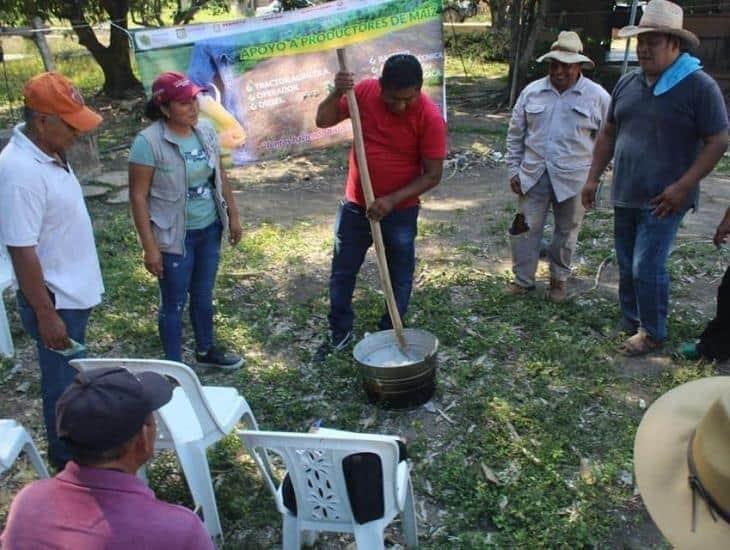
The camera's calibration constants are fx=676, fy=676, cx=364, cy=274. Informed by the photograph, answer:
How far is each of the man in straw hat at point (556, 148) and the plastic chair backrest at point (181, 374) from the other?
2974mm

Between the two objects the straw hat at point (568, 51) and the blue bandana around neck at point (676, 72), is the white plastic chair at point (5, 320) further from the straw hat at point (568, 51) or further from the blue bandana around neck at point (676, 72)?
the blue bandana around neck at point (676, 72)

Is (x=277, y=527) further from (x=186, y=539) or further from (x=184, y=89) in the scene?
(x=184, y=89)

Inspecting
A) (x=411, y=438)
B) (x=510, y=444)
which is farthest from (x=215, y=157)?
(x=510, y=444)

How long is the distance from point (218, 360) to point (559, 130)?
2.79 meters

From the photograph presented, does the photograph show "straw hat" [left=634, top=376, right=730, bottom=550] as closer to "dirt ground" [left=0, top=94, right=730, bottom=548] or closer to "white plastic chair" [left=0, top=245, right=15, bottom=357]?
"dirt ground" [left=0, top=94, right=730, bottom=548]

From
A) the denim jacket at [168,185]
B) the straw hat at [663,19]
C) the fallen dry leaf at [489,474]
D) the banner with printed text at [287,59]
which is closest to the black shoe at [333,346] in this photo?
the denim jacket at [168,185]

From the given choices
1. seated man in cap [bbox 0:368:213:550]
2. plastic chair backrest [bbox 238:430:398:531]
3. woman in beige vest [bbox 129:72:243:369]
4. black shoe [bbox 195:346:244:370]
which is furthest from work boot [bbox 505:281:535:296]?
seated man in cap [bbox 0:368:213:550]

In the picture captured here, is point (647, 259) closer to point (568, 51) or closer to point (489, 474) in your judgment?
point (568, 51)

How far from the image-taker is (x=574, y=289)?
17.7ft

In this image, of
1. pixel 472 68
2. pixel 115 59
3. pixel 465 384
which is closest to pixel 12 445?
pixel 465 384

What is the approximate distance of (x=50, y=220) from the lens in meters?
2.83

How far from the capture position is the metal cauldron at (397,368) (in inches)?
146

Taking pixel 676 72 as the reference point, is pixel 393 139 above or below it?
below

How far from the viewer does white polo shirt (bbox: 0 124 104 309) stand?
2.68 meters
